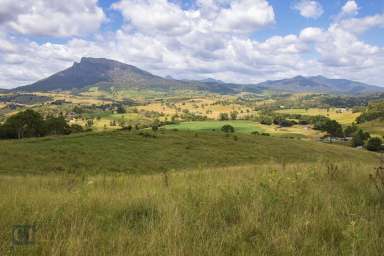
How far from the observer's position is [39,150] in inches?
1928

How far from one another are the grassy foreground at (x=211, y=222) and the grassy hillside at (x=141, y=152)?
3014 centimetres

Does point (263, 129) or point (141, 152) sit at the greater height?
point (141, 152)

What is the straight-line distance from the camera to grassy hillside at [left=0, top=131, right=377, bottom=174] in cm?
4416

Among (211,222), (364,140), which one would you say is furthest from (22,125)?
(364,140)

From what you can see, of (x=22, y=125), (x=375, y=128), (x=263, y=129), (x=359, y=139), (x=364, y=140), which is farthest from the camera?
(x=375, y=128)

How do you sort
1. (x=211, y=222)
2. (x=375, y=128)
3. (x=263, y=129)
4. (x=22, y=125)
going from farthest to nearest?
(x=375, y=128) → (x=263, y=129) → (x=22, y=125) → (x=211, y=222)

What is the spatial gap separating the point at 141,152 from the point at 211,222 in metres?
50.1

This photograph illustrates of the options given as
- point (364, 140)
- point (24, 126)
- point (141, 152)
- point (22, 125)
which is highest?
point (22, 125)

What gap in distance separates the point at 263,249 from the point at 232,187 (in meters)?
2.61

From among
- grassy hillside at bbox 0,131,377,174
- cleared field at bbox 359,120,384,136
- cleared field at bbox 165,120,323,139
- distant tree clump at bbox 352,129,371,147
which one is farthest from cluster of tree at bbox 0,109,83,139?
cleared field at bbox 359,120,384,136

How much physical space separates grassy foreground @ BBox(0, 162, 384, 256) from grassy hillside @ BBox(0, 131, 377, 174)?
30.1m

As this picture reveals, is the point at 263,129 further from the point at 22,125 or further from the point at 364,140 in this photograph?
the point at 22,125

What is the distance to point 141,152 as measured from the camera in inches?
2126

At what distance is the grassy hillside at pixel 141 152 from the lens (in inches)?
1738
